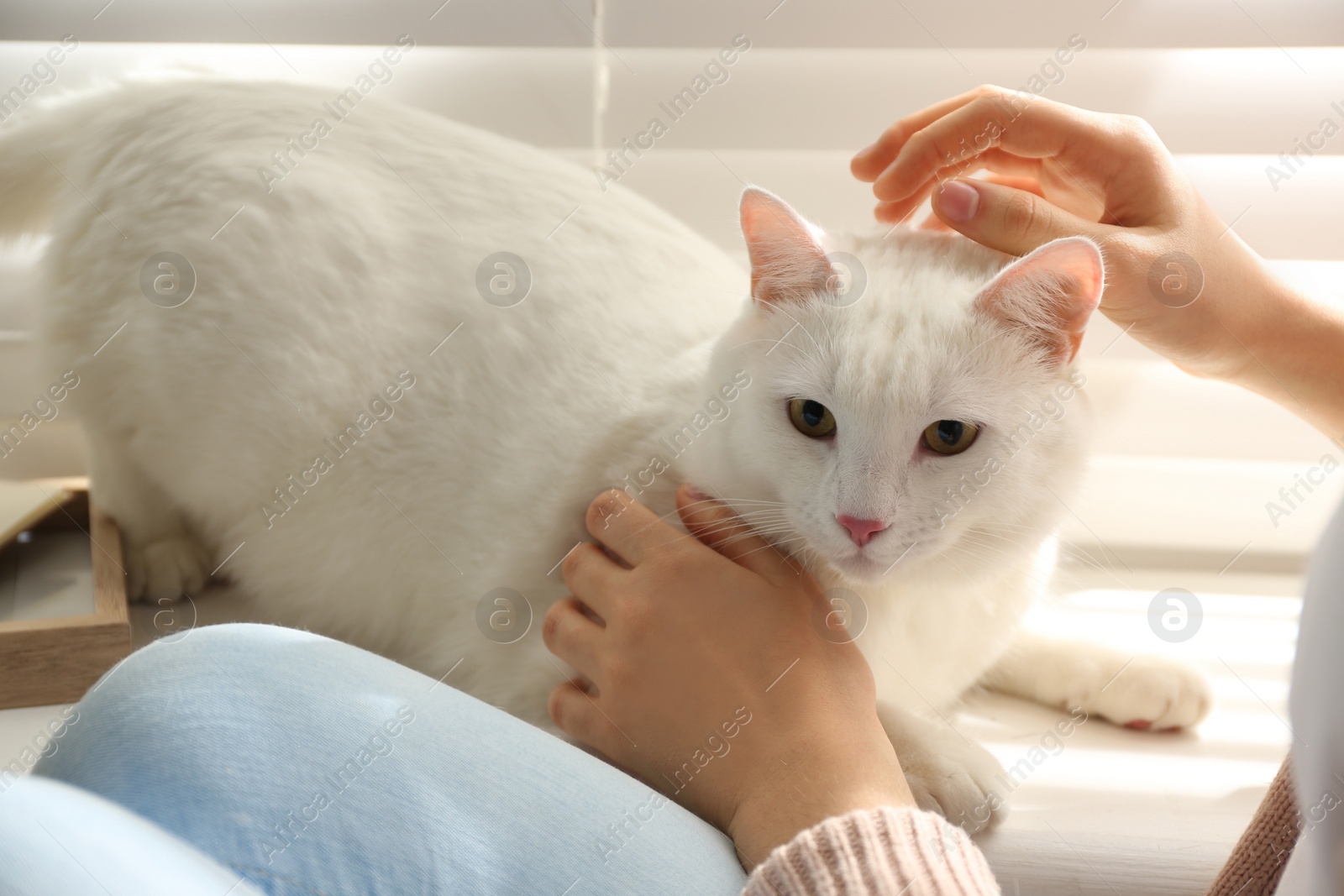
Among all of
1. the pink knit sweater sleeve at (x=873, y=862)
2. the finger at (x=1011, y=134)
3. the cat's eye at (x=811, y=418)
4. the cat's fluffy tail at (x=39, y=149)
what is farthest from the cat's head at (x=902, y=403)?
the cat's fluffy tail at (x=39, y=149)

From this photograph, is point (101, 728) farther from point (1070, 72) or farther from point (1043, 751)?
point (1070, 72)

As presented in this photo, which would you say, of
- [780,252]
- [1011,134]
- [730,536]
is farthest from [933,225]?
[730,536]

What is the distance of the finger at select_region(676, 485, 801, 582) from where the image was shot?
1.04 metres

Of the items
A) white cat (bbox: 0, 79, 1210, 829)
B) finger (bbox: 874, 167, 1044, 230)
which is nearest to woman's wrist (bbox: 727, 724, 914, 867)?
white cat (bbox: 0, 79, 1210, 829)

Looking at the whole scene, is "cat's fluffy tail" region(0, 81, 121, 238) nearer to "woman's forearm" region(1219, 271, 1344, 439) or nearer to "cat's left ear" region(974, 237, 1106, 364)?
"cat's left ear" region(974, 237, 1106, 364)

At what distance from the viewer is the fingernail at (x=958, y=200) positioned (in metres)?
0.98

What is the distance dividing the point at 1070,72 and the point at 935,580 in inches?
39.6

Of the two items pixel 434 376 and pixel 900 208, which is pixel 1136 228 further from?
pixel 434 376

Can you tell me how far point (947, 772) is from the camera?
3.25 feet

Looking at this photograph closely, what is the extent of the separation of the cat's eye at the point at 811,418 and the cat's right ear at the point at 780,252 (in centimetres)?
12

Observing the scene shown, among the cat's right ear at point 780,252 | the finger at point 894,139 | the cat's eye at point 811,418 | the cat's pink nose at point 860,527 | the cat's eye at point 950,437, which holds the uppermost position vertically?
the finger at point 894,139

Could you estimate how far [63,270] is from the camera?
4.50 feet

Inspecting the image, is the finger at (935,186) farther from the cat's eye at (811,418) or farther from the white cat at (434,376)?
the cat's eye at (811,418)

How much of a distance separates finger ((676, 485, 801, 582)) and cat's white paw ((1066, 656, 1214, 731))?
537 mm
